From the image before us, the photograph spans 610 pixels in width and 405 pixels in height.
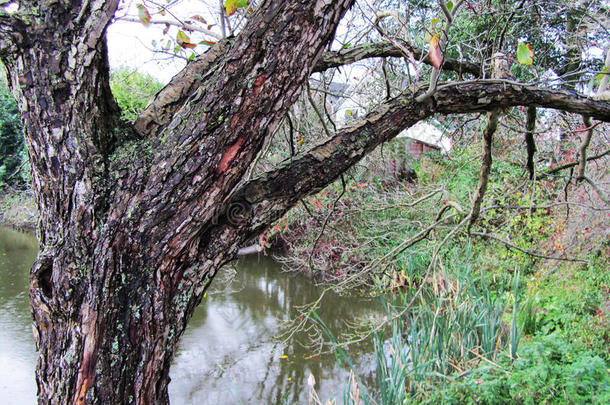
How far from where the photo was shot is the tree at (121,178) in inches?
38.3

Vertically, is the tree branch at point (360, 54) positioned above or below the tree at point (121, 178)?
above

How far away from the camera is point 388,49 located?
7.02 feet

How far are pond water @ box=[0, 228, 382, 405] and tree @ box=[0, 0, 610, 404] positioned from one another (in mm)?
1761

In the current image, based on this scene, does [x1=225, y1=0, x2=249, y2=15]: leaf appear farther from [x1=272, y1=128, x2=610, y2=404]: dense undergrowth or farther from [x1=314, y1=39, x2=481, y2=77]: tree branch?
[x1=272, y1=128, x2=610, y2=404]: dense undergrowth

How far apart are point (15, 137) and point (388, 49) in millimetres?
13361

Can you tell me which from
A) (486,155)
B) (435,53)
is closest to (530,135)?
(486,155)

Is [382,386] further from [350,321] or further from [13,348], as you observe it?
[13,348]

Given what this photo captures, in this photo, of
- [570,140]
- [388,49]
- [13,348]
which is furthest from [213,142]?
[570,140]

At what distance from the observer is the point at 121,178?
103cm

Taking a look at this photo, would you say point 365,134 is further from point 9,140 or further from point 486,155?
point 9,140

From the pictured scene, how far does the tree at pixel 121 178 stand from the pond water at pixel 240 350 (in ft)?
5.78

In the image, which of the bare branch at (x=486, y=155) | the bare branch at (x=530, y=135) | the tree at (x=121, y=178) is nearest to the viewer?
the tree at (x=121, y=178)

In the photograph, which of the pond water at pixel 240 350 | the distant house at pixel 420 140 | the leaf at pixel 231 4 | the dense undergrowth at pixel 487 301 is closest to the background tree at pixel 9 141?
the pond water at pixel 240 350

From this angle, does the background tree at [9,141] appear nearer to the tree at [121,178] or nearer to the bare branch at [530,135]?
the tree at [121,178]
